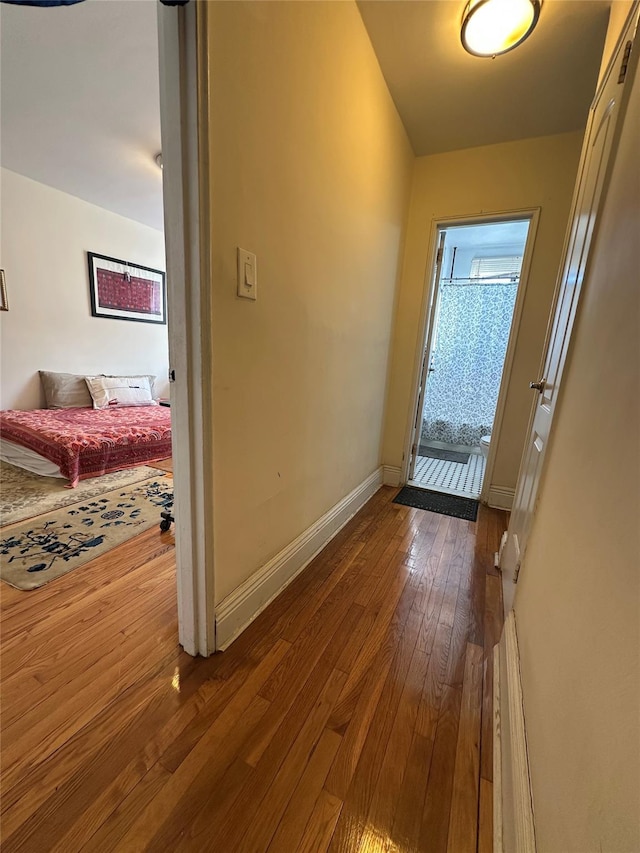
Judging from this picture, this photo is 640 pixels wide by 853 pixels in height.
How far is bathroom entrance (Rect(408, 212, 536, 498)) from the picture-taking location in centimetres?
368

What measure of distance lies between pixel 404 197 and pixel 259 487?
2.36 meters

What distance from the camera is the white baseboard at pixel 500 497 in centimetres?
256

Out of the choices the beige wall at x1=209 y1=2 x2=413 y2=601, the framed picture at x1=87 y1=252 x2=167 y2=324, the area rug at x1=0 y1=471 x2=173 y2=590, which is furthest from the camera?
the framed picture at x1=87 y1=252 x2=167 y2=324

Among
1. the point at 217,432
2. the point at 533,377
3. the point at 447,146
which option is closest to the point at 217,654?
the point at 217,432

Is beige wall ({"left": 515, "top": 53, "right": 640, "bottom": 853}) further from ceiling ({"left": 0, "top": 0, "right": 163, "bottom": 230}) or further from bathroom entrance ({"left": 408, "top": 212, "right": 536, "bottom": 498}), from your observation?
bathroom entrance ({"left": 408, "top": 212, "right": 536, "bottom": 498})

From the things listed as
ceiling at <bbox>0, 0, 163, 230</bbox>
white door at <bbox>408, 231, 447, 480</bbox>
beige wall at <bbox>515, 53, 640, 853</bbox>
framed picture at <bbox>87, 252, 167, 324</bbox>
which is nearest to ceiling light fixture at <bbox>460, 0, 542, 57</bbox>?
beige wall at <bbox>515, 53, 640, 853</bbox>

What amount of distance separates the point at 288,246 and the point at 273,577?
1.35 metres

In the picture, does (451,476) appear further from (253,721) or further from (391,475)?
(253,721)

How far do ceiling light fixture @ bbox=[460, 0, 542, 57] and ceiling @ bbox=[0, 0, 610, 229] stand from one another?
99 mm

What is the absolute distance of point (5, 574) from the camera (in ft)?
5.01

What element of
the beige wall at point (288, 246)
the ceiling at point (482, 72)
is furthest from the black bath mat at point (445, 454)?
the ceiling at point (482, 72)

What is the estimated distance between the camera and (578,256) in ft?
4.03

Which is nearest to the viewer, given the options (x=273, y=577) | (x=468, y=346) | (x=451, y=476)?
(x=273, y=577)

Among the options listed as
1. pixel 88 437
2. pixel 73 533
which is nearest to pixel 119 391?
pixel 88 437
